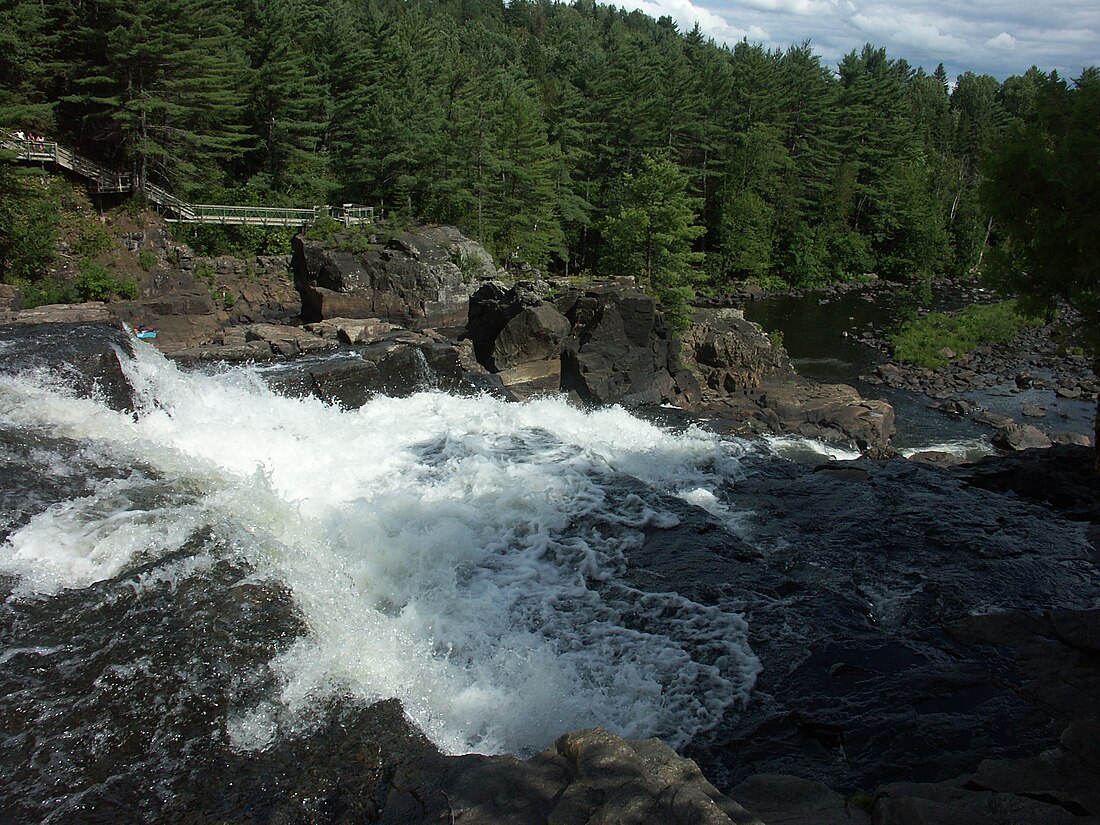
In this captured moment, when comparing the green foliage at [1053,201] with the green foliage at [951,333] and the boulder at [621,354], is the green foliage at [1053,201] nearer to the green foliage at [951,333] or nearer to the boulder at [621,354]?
the boulder at [621,354]

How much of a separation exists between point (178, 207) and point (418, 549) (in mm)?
25209

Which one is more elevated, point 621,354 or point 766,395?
point 621,354

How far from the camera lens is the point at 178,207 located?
29.1 meters

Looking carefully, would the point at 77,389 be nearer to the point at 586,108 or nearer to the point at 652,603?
the point at 652,603

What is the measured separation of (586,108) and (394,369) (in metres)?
32.8

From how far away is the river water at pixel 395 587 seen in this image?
20.6 ft

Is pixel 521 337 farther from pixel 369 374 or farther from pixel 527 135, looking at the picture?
pixel 527 135

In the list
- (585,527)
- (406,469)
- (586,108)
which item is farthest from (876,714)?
(586,108)

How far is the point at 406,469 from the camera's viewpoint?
1320 centimetres

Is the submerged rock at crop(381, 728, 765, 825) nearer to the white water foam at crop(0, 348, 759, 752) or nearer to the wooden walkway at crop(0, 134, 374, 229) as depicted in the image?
the white water foam at crop(0, 348, 759, 752)

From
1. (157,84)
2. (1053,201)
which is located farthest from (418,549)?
(157,84)

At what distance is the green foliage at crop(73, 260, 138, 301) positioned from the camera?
2389 centimetres

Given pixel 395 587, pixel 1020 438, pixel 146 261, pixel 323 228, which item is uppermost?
pixel 323 228

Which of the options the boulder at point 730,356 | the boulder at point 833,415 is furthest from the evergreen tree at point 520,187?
the boulder at point 833,415
